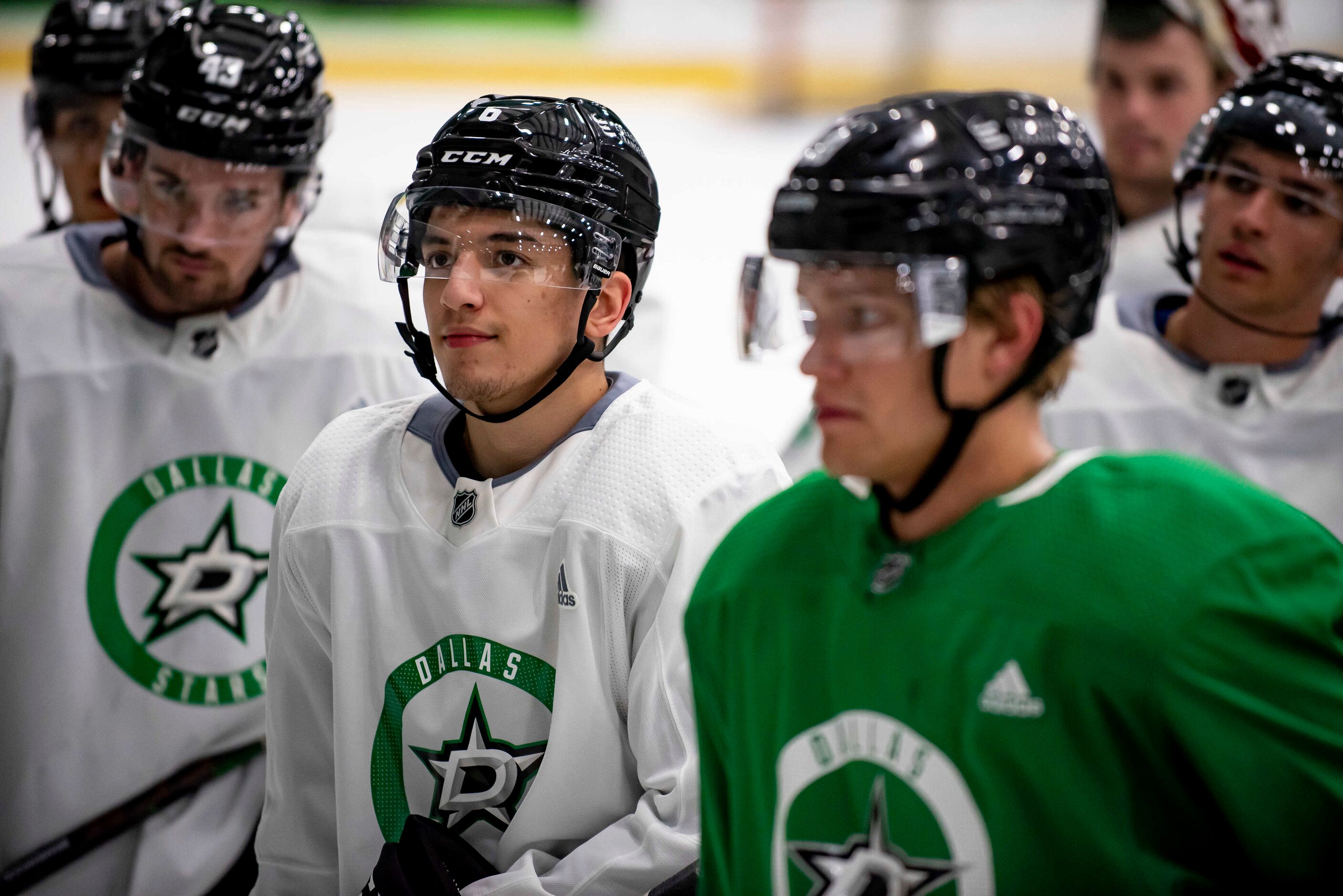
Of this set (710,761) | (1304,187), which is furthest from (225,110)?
(1304,187)

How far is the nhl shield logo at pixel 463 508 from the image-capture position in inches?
68.0

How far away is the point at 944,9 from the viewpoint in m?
8.59

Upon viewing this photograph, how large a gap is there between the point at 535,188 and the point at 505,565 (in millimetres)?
469

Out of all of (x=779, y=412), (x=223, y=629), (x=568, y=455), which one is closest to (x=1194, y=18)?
(x=779, y=412)

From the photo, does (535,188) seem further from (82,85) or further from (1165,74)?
(1165,74)

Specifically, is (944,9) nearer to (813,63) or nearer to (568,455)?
(813,63)

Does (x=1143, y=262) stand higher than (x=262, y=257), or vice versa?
(x=262, y=257)

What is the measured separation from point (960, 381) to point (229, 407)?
153 centimetres

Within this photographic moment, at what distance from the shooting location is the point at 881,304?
3.98 ft

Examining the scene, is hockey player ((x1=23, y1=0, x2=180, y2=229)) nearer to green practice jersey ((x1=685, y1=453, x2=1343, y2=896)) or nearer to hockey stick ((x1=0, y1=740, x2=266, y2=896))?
hockey stick ((x1=0, y1=740, x2=266, y2=896))

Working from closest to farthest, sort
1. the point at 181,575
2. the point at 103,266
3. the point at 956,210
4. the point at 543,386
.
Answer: the point at 956,210, the point at 543,386, the point at 181,575, the point at 103,266

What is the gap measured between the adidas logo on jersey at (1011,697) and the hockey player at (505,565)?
523 mm

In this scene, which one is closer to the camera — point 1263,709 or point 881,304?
point 1263,709

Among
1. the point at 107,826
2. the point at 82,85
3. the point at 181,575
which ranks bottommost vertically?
the point at 107,826
